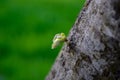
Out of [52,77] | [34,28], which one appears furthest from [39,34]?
[52,77]

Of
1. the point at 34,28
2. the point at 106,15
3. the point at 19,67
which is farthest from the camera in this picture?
the point at 34,28

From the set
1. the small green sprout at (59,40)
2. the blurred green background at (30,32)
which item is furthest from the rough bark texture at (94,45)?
the blurred green background at (30,32)

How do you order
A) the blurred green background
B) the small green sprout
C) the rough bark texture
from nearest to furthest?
the rough bark texture → the small green sprout → the blurred green background

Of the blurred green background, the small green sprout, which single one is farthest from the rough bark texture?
the blurred green background

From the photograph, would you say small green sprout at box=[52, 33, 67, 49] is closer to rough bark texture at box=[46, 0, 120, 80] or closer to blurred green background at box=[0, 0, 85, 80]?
rough bark texture at box=[46, 0, 120, 80]

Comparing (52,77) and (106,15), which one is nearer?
(106,15)

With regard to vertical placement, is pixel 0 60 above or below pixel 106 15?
below

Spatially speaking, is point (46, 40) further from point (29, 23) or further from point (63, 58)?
point (63, 58)
